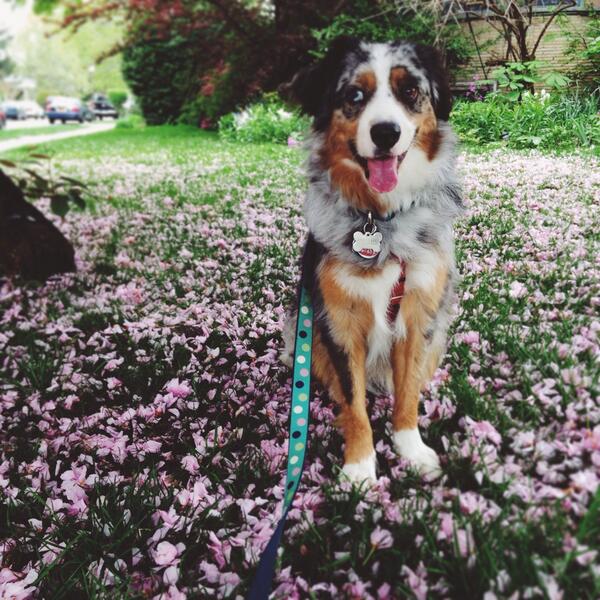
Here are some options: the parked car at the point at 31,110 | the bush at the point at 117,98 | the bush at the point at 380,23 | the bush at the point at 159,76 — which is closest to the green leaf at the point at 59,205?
the bush at the point at 380,23

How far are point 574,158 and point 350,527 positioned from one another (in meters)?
6.58

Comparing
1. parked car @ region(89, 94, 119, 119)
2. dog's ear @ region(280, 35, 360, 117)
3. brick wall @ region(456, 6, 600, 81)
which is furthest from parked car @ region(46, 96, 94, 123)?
dog's ear @ region(280, 35, 360, 117)

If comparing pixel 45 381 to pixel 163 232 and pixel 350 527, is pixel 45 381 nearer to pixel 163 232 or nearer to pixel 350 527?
pixel 350 527

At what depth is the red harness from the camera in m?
2.22

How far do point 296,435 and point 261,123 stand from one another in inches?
544

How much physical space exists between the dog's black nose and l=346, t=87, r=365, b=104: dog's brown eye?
0.76 feet

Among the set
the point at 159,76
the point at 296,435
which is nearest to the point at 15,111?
the point at 159,76

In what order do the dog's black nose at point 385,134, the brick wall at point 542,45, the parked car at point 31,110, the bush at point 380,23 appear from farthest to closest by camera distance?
the parked car at point 31,110
the bush at point 380,23
the brick wall at point 542,45
the dog's black nose at point 385,134

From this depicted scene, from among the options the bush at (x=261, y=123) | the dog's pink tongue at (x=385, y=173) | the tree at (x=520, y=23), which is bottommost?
the bush at (x=261, y=123)

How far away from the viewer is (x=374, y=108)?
2146 mm

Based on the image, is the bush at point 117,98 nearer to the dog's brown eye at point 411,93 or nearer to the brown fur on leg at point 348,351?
the dog's brown eye at point 411,93

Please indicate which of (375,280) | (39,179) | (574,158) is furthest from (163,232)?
(574,158)

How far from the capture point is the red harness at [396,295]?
7.29 ft

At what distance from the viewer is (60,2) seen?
15.8 ft
